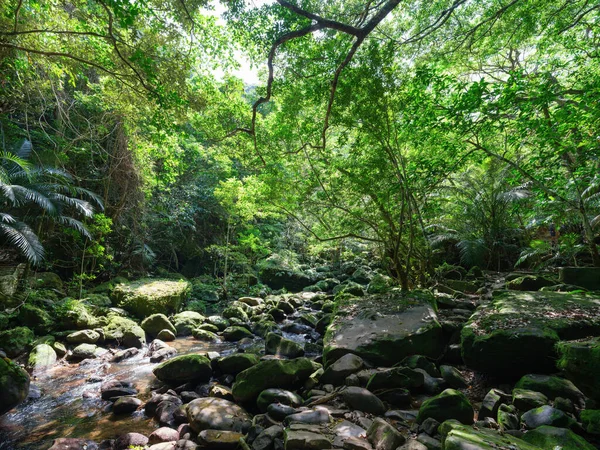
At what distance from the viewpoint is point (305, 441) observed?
2627 mm

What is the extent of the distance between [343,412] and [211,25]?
7.36m

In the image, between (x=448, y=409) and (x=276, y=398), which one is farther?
(x=276, y=398)

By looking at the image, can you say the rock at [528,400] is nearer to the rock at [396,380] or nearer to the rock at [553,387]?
the rock at [553,387]

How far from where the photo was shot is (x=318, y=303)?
35.7 ft

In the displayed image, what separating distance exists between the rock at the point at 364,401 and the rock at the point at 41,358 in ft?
18.0

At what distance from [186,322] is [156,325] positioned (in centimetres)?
78

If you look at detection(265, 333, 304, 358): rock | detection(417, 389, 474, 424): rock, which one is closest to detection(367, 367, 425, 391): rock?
detection(417, 389, 474, 424): rock

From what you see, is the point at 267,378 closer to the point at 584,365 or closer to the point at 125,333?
the point at 584,365

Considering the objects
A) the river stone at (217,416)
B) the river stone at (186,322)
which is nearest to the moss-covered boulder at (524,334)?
the river stone at (217,416)

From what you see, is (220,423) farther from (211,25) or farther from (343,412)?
(211,25)

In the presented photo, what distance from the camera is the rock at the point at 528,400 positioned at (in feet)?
8.83

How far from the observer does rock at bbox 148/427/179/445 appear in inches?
128

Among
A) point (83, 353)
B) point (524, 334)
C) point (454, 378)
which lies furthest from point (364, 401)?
point (83, 353)

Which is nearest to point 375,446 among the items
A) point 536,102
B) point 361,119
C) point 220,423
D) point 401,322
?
point 220,423
